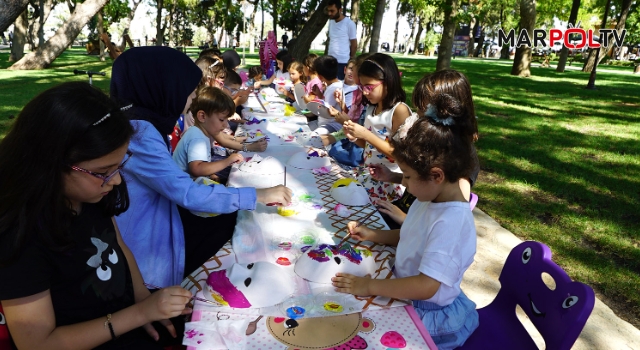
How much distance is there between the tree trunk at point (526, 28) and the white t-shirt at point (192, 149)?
13942 mm

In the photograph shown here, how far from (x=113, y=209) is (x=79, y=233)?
0.56 ft

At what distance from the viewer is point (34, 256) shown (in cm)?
104

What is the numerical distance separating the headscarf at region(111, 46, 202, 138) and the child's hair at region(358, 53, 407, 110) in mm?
1432

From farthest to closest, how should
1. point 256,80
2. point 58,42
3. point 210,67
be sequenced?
point 58,42
point 256,80
point 210,67

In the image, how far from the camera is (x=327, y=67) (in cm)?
479

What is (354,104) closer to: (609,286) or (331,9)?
(609,286)

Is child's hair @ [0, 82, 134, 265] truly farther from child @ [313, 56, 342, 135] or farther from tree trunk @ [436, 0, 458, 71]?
tree trunk @ [436, 0, 458, 71]

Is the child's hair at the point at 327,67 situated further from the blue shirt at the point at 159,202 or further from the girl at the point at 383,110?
the blue shirt at the point at 159,202

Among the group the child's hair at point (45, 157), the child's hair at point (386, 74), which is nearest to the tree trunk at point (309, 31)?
the child's hair at point (386, 74)

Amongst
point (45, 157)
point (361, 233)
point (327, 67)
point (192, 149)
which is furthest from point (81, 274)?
point (327, 67)

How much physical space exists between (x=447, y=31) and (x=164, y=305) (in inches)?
448

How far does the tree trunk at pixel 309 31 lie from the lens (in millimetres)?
11031

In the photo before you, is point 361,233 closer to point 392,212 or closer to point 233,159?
point 392,212

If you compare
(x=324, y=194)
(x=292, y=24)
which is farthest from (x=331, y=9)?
(x=292, y=24)
